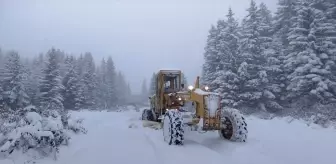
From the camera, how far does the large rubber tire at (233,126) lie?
11.1 meters

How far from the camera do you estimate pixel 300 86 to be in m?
23.5

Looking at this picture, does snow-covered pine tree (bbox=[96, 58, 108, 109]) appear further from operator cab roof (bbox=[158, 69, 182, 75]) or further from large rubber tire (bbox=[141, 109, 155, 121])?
operator cab roof (bbox=[158, 69, 182, 75])

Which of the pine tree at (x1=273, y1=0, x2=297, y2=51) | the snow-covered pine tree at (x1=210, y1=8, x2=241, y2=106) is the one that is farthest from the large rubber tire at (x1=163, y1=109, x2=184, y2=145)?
the pine tree at (x1=273, y1=0, x2=297, y2=51)

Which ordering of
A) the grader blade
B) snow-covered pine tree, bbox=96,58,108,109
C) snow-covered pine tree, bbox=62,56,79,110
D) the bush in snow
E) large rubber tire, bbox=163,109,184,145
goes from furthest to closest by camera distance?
snow-covered pine tree, bbox=96,58,108,109 < snow-covered pine tree, bbox=62,56,79,110 < the grader blade < large rubber tire, bbox=163,109,184,145 < the bush in snow

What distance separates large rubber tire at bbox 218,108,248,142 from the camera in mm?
11055

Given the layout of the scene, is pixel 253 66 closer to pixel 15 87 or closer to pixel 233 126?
pixel 233 126

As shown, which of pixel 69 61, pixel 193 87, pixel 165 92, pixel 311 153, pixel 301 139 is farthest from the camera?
Result: pixel 69 61

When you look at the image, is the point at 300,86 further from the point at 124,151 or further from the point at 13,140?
the point at 13,140

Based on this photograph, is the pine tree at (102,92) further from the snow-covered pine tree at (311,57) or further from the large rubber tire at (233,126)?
the large rubber tire at (233,126)

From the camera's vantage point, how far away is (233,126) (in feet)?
37.7

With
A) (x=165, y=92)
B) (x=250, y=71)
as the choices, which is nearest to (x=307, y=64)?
(x=250, y=71)

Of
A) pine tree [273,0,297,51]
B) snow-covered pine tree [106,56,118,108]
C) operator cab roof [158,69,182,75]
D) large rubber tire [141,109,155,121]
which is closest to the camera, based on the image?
operator cab roof [158,69,182,75]

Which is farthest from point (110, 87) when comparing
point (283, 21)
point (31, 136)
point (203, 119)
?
point (31, 136)

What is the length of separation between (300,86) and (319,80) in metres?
1.41
